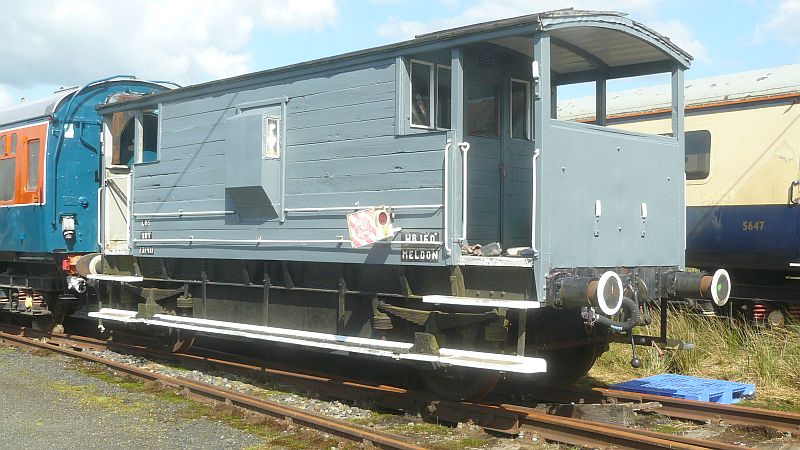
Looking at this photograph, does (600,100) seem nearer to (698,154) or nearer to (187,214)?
(698,154)

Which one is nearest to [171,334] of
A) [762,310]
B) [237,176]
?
[237,176]

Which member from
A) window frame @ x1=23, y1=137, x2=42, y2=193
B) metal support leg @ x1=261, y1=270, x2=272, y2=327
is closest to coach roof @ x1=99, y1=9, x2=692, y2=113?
metal support leg @ x1=261, y1=270, x2=272, y2=327

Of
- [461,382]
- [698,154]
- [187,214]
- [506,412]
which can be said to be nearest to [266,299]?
[187,214]

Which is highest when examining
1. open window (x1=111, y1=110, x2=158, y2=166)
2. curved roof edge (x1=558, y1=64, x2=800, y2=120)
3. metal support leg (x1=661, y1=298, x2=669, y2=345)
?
curved roof edge (x1=558, y1=64, x2=800, y2=120)

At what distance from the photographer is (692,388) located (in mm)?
8148

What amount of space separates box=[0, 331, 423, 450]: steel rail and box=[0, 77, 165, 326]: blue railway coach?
200 centimetres

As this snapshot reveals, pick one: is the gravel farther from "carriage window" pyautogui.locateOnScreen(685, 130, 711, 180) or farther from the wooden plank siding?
"carriage window" pyautogui.locateOnScreen(685, 130, 711, 180)

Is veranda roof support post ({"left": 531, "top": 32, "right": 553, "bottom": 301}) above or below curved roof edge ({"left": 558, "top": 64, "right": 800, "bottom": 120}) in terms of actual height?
below

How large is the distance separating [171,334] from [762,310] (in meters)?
7.72

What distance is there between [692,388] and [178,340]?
6199 mm

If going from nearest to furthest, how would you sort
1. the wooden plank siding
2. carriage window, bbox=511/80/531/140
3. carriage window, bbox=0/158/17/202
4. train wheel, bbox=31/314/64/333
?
the wooden plank siding, carriage window, bbox=511/80/531/140, carriage window, bbox=0/158/17/202, train wheel, bbox=31/314/64/333

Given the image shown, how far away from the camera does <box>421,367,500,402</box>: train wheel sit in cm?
714

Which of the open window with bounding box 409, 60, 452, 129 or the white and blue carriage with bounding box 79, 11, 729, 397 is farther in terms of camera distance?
the open window with bounding box 409, 60, 452, 129

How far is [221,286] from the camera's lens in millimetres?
9688
